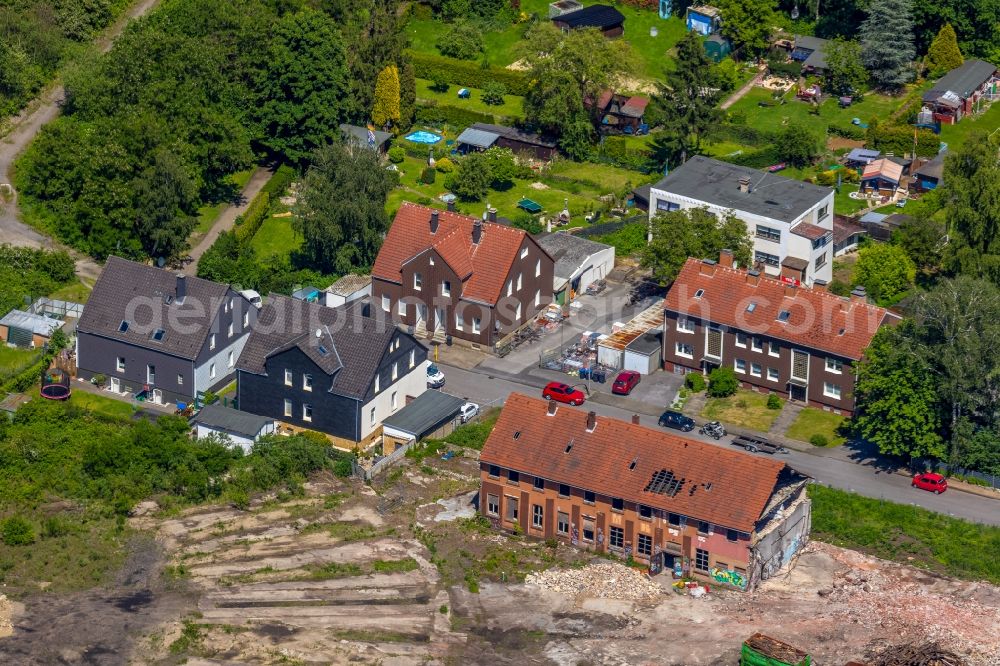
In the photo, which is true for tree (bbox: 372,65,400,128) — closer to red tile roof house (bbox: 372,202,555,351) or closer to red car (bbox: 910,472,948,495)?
red tile roof house (bbox: 372,202,555,351)

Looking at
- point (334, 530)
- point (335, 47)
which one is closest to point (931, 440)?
point (334, 530)

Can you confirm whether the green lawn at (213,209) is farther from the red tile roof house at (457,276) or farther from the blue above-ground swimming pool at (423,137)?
the red tile roof house at (457,276)

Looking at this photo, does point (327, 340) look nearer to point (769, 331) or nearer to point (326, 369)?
point (326, 369)

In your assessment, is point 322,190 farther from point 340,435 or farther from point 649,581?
point 649,581

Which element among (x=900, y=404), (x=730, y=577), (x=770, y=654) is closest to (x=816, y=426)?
(x=900, y=404)

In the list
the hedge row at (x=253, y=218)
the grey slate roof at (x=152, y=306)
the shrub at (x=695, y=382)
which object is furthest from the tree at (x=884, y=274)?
the hedge row at (x=253, y=218)

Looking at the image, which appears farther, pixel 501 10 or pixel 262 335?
pixel 501 10
